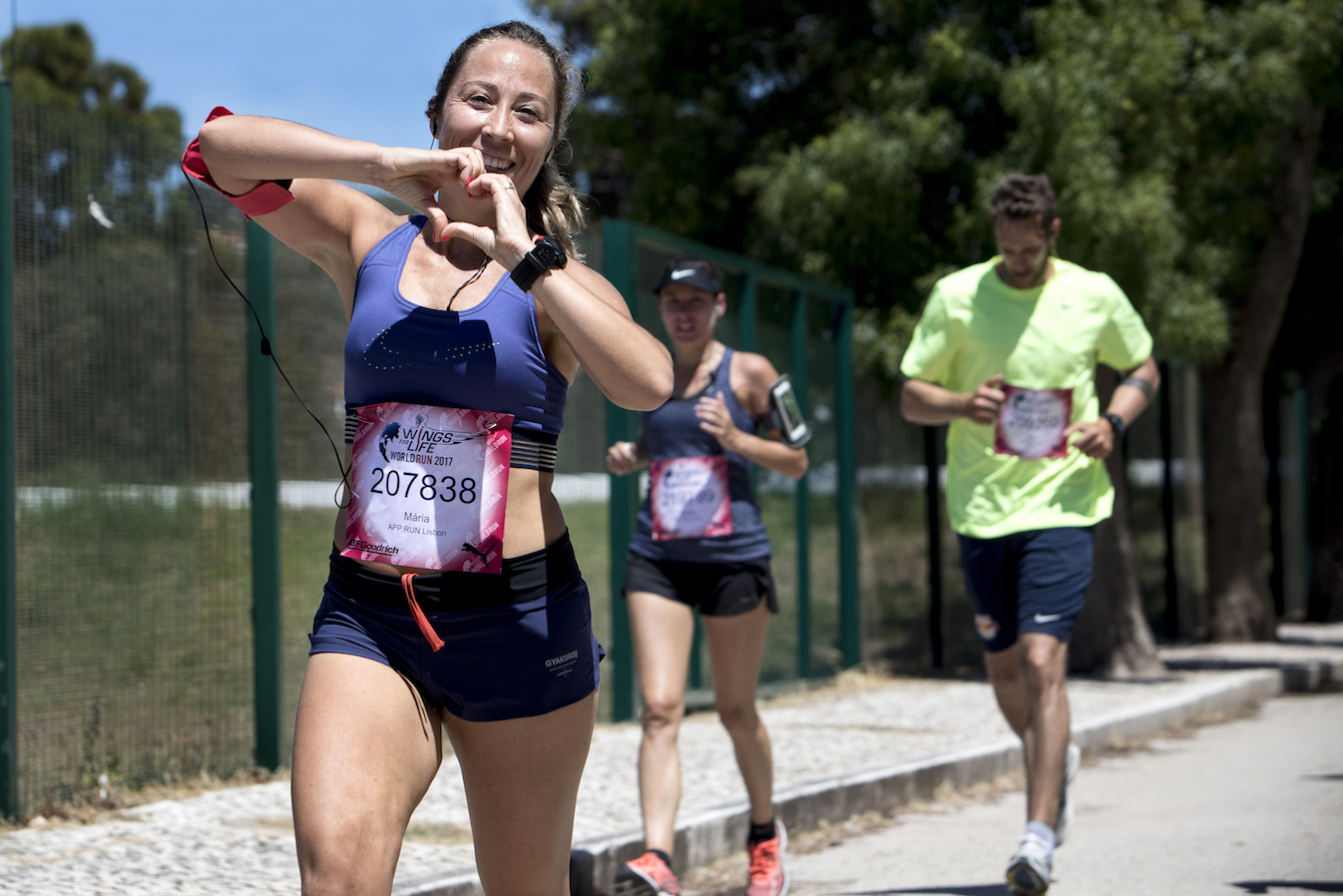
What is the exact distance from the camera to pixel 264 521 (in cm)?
717

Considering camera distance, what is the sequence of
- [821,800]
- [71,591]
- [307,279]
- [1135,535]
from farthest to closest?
[1135,535]
[307,279]
[821,800]
[71,591]

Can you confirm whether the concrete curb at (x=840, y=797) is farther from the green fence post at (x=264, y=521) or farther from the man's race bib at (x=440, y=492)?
the man's race bib at (x=440, y=492)

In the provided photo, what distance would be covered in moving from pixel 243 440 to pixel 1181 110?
8125mm

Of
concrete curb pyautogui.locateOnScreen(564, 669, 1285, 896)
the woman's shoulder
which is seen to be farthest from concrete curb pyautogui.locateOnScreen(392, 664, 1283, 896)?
the woman's shoulder

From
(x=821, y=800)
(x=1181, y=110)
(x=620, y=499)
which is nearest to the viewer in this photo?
(x=821, y=800)

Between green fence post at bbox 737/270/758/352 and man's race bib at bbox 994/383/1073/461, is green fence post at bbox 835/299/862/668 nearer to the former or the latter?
green fence post at bbox 737/270/758/352

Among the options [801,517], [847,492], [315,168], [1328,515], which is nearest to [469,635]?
[315,168]

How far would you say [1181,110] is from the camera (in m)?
12.0

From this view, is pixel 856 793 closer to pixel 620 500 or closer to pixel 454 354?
pixel 620 500

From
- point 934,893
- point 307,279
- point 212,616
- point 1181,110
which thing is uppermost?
point 1181,110

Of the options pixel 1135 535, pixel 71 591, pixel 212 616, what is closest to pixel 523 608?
pixel 71 591

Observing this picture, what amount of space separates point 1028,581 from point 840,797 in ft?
6.51

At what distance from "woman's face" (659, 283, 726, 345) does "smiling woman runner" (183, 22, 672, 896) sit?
2.85 meters

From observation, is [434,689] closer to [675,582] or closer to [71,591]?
[675,582]
